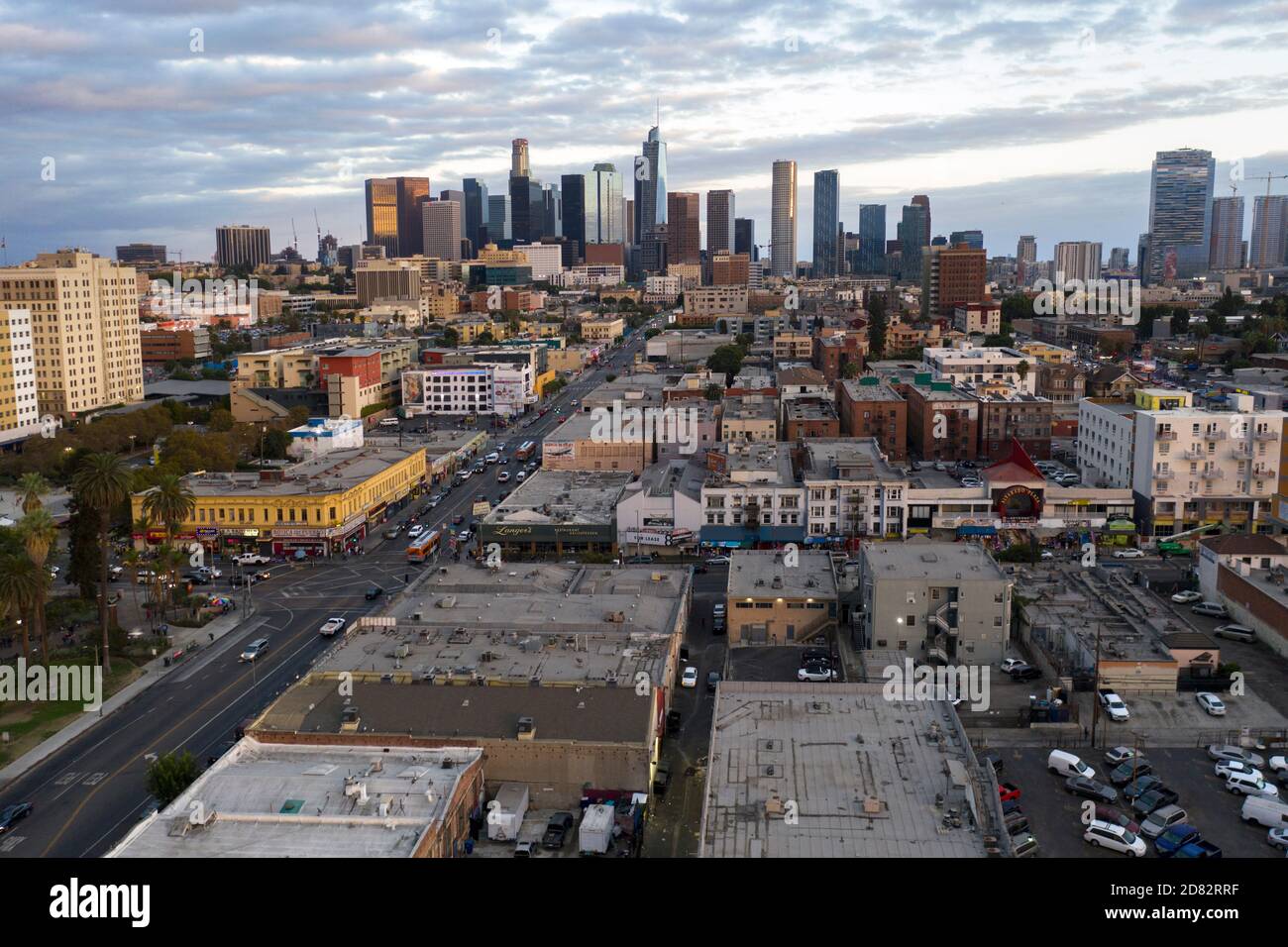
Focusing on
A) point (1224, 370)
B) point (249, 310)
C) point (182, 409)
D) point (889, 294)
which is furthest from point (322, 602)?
point (889, 294)

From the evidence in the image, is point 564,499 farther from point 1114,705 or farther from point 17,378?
point 17,378

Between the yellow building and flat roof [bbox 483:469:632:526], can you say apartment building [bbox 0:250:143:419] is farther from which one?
flat roof [bbox 483:469:632:526]

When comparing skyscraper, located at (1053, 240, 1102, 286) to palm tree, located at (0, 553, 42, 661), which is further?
skyscraper, located at (1053, 240, 1102, 286)

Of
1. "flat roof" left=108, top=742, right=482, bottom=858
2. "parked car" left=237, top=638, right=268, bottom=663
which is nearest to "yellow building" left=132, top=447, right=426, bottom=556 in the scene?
"parked car" left=237, top=638, right=268, bottom=663

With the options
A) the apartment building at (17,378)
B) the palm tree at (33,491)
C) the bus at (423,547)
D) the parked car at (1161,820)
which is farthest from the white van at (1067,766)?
the apartment building at (17,378)
